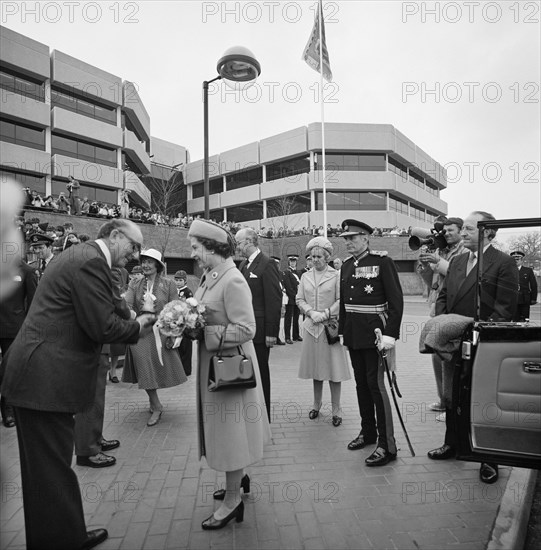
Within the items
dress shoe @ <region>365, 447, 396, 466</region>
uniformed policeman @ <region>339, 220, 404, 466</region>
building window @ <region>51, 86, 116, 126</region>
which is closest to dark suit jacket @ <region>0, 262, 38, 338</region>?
uniformed policeman @ <region>339, 220, 404, 466</region>

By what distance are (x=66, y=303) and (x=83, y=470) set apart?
2.25 m

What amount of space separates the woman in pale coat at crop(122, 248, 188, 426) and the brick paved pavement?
473 millimetres

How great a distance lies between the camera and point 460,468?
3939 millimetres

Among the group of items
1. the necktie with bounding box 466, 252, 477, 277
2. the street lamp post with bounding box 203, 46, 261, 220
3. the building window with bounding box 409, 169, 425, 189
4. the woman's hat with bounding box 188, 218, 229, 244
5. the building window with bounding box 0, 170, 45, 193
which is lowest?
the necktie with bounding box 466, 252, 477, 277

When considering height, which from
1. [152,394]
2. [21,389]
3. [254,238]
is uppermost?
[254,238]

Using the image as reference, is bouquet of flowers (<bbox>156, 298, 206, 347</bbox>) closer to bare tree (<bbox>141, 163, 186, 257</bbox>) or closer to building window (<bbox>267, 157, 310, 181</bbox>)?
bare tree (<bbox>141, 163, 186, 257</bbox>)

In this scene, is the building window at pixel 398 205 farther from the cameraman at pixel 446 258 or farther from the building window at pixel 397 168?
the cameraman at pixel 446 258

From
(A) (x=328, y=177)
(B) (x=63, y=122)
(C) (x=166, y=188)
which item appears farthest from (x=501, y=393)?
(C) (x=166, y=188)

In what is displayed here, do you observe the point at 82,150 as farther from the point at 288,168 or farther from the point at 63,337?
the point at 63,337

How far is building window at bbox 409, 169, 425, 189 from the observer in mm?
48625

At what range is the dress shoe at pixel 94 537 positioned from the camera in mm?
2736

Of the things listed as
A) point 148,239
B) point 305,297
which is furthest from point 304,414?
point 148,239

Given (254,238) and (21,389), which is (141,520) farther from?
(254,238)

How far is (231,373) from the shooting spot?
2939mm
